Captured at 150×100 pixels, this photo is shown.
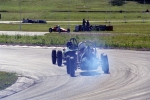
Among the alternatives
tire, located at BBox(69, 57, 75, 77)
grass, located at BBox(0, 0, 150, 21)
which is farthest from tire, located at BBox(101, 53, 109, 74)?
grass, located at BBox(0, 0, 150, 21)

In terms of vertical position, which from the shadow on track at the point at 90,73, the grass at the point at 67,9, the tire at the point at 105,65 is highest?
the grass at the point at 67,9

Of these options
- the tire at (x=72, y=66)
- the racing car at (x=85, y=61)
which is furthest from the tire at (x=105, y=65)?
the tire at (x=72, y=66)

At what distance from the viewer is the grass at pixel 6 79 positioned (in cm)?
1935

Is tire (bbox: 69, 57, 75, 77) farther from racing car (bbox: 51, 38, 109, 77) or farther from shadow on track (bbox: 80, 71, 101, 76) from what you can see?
shadow on track (bbox: 80, 71, 101, 76)

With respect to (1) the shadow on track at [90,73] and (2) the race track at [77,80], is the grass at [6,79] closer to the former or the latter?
(2) the race track at [77,80]

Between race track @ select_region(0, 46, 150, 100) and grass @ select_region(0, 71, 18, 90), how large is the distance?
1.11 ft

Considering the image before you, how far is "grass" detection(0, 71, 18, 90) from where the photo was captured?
19.4m

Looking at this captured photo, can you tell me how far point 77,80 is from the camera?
20984mm

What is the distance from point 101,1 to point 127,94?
109 metres

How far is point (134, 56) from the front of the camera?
30781mm

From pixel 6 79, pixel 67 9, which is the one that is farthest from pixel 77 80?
pixel 67 9

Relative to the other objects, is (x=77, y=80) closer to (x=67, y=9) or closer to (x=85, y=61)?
(x=85, y=61)

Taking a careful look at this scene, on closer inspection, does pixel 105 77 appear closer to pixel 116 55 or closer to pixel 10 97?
pixel 10 97

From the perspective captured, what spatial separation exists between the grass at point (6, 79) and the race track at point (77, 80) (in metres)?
0.34
